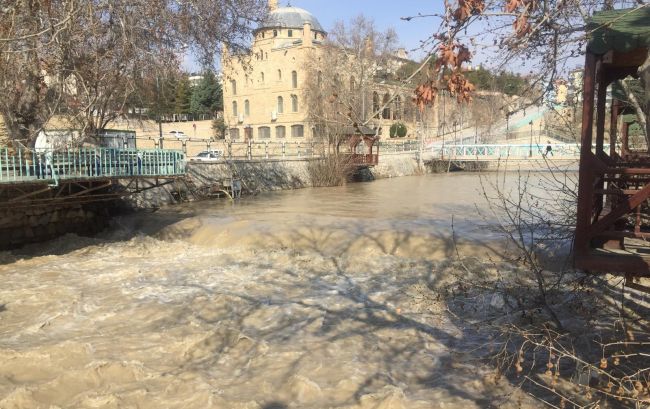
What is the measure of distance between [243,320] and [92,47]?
958 centimetres

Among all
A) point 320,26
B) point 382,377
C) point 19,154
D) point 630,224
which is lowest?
point 382,377

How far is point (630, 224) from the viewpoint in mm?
7777

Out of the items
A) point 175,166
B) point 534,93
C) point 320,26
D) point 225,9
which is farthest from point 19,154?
point 320,26

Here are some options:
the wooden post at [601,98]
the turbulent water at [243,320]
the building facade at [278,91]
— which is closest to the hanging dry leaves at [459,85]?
the wooden post at [601,98]

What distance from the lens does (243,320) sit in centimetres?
965

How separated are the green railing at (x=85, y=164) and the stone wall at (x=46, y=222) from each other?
9.75ft

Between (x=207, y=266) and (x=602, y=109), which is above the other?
(x=602, y=109)

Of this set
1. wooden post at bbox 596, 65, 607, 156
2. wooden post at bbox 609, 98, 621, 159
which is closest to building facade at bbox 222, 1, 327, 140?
wooden post at bbox 609, 98, 621, 159

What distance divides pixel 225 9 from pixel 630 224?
13852 mm

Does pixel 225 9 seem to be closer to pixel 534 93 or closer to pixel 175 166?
pixel 175 166

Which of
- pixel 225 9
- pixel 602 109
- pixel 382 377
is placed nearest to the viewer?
pixel 602 109

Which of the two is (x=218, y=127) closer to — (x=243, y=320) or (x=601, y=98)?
(x=243, y=320)

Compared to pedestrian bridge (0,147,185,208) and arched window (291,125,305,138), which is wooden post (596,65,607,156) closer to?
pedestrian bridge (0,147,185,208)

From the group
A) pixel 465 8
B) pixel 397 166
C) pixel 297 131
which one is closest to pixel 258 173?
pixel 397 166
